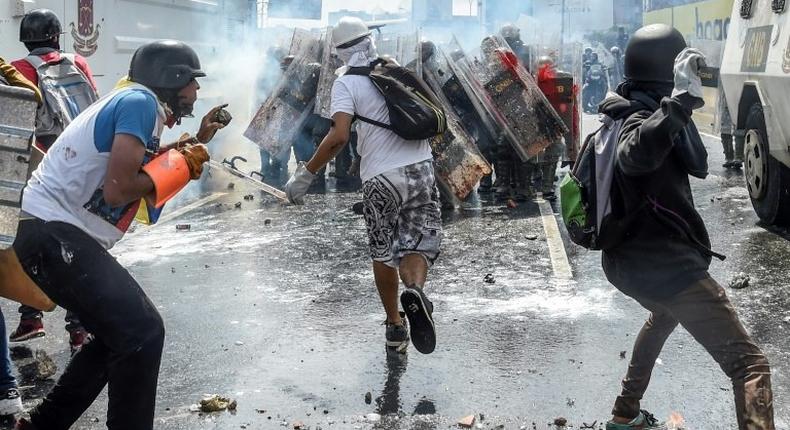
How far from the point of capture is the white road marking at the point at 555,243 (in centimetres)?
757

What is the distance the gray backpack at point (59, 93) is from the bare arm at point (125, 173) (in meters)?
2.25

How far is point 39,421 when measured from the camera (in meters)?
3.81

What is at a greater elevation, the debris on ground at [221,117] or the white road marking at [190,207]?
the debris on ground at [221,117]

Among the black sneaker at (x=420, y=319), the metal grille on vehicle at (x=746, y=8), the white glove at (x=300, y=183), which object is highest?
the metal grille on vehicle at (x=746, y=8)

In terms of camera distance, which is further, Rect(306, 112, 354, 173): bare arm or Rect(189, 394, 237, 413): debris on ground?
Rect(306, 112, 354, 173): bare arm

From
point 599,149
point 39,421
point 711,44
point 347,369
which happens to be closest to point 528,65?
point 711,44

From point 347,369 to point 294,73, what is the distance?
790cm

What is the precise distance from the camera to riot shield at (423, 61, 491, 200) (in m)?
10.6

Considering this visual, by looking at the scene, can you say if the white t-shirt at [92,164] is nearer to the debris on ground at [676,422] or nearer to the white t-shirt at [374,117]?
the white t-shirt at [374,117]

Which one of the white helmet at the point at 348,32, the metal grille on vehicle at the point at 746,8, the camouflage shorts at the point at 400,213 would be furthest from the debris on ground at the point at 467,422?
the metal grille on vehicle at the point at 746,8

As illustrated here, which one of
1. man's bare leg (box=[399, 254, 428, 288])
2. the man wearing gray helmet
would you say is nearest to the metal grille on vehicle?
man's bare leg (box=[399, 254, 428, 288])

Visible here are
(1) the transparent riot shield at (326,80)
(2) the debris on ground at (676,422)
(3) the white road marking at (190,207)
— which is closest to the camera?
(2) the debris on ground at (676,422)

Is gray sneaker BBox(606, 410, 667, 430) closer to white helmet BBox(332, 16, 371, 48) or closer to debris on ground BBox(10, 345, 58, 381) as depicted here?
white helmet BBox(332, 16, 371, 48)

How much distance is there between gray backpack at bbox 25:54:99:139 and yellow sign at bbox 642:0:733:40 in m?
17.1
